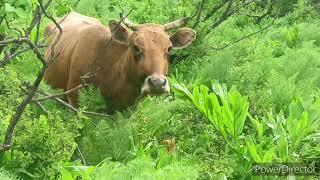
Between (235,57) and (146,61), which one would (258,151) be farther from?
(235,57)

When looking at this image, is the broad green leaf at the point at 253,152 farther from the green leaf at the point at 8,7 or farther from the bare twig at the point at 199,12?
the bare twig at the point at 199,12

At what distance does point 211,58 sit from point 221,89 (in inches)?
82.9

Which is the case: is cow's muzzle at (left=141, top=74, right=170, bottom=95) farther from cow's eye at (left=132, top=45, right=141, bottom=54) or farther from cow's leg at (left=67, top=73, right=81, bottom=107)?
cow's leg at (left=67, top=73, right=81, bottom=107)

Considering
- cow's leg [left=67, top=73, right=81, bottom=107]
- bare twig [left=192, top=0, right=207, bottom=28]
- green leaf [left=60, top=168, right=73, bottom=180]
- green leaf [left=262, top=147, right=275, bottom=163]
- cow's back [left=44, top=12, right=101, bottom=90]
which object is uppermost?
bare twig [left=192, top=0, right=207, bottom=28]

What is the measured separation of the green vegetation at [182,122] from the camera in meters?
5.71

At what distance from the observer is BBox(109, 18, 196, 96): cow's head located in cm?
727

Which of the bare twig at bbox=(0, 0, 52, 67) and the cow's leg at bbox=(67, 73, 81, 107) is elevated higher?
the bare twig at bbox=(0, 0, 52, 67)

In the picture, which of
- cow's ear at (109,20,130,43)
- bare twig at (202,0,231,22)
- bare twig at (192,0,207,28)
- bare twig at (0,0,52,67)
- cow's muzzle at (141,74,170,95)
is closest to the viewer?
bare twig at (0,0,52,67)

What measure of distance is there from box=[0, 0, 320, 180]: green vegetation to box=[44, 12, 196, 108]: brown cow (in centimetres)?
23

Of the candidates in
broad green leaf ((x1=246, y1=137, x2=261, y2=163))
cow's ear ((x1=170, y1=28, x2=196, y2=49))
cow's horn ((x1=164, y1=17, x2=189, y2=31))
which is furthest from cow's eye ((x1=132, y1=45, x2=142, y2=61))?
broad green leaf ((x1=246, y1=137, x2=261, y2=163))

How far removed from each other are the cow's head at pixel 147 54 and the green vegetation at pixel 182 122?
252mm

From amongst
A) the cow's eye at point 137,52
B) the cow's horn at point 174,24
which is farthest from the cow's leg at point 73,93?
the cow's horn at point 174,24

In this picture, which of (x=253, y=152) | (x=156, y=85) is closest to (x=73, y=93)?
(x=156, y=85)

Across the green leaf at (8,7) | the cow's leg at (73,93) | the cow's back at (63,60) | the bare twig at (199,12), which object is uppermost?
the bare twig at (199,12)
